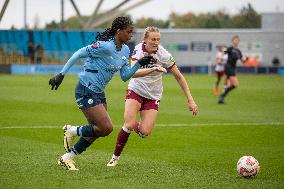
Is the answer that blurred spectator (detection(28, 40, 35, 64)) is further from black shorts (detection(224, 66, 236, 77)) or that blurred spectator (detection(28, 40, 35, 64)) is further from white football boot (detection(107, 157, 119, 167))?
white football boot (detection(107, 157, 119, 167))

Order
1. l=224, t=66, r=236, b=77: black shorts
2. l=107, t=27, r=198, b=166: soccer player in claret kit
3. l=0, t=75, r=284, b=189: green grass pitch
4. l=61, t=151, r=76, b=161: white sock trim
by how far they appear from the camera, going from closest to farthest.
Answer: l=0, t=75, r=284, b=189: green grass pitch → l=61, t=151, r=76, b=161: white sock trim → l=107, t=27, r=198, b=166: soccer player in claret kit → l=224, t=66, r=236, b=77: black shorts

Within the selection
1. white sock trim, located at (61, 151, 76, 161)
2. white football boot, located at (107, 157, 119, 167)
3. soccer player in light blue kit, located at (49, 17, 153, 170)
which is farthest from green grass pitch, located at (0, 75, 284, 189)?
soccer player in light blue kit, located at (49, 17, 153, 170)

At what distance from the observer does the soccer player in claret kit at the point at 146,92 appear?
13.5m

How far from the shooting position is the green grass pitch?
11.8m

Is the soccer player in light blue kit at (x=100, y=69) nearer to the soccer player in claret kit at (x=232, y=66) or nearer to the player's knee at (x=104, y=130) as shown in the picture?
the player's knee at (x=104, y=130)

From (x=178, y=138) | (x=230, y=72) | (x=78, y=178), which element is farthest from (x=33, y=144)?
(x=230, y=72)

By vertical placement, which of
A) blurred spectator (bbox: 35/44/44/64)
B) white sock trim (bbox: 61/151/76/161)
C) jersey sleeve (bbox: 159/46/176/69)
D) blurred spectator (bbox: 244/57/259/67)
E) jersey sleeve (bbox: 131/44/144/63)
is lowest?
blurred spectator (bbox: 244/57/259/67)

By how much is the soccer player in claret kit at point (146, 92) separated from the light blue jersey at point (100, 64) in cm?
58

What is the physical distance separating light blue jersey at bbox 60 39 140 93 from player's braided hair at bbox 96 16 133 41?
112mm

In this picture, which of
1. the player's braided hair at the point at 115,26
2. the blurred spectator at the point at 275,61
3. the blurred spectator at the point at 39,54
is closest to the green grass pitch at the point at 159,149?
the player's braided hair at the point at 115,26

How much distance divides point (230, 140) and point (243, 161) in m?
5.70

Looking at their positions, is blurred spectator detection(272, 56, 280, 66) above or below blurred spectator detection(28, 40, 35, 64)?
below

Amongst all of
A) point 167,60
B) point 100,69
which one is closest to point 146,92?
point 167,60

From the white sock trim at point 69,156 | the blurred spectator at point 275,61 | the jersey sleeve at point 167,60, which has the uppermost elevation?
the jersey sleeve at point 167,60
